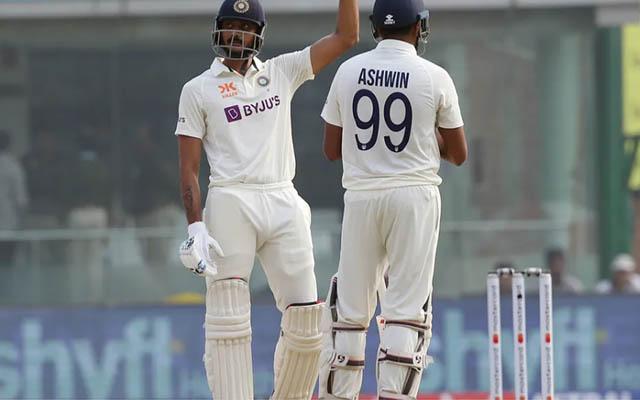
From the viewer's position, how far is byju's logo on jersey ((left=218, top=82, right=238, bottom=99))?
6785 millimetres

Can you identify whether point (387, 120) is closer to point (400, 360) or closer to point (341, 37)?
point (341, 37)

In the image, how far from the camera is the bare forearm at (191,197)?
22.0 ft

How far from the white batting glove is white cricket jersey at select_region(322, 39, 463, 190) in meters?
0.60

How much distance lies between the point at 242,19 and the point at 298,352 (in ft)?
4.51

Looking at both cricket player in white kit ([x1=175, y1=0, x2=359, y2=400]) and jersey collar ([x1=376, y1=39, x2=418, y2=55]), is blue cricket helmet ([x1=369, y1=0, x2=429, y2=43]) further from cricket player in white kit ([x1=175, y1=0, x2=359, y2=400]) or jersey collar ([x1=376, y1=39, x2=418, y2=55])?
cricket player in white kit ([x1=175, y1=0, x2=359, y2=400])

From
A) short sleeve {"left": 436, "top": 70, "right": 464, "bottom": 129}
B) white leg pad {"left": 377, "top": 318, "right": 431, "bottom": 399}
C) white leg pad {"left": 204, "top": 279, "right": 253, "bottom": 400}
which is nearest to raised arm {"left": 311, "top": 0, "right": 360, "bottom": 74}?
short sleeve {"left": 436, "top": 70, "right": 464, "bottom": 129}

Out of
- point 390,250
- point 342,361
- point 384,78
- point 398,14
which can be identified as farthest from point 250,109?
point 342,361

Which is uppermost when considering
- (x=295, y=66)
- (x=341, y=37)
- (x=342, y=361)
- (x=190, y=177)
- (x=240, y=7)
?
(x=240, y=7)

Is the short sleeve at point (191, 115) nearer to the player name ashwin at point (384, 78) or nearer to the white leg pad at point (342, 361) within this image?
the player name ashwin at point (384, 78)

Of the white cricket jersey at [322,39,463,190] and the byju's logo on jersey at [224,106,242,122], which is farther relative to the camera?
the byju's logo on jersey at [224,106,242,122]

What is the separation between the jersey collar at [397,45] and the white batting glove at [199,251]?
1018 mm

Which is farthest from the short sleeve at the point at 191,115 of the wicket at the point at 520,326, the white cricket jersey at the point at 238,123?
the wicket at the point at 520,326

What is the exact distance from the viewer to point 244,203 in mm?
6770

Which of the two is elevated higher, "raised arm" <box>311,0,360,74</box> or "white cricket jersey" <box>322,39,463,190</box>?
"raised arm" <box>311,0,360,74</box>
